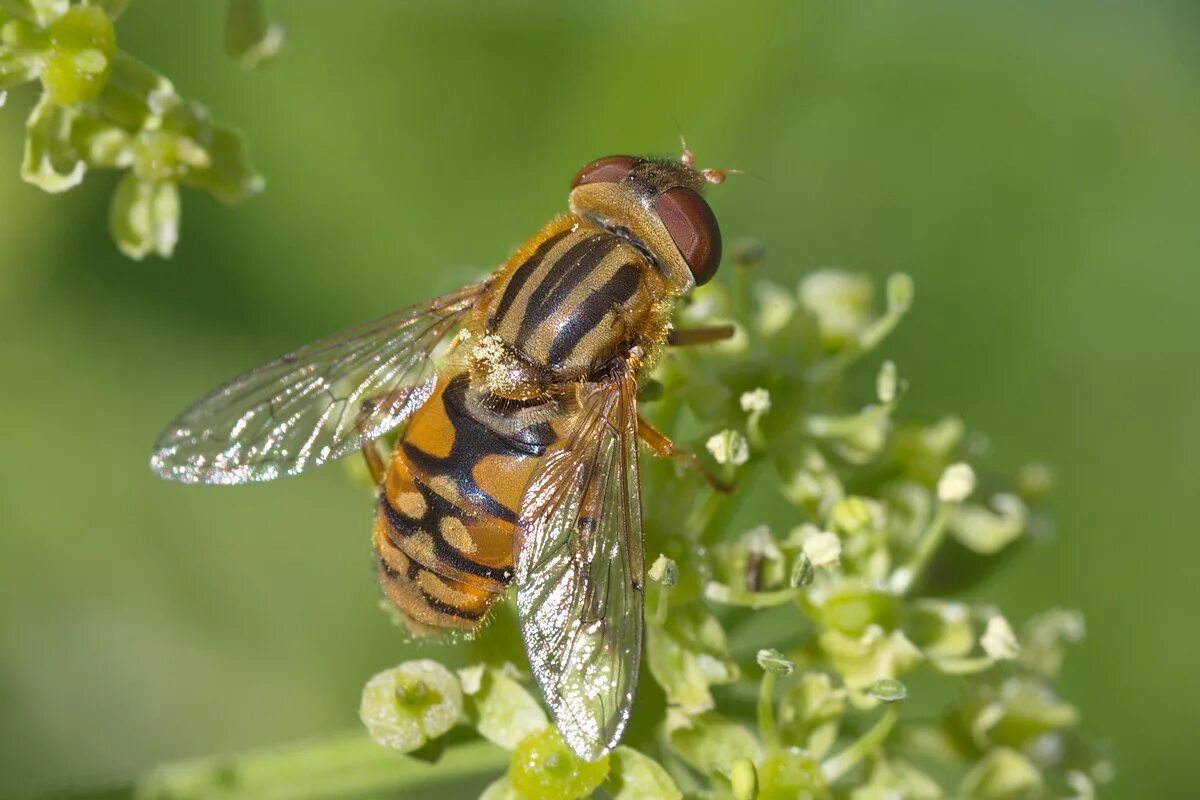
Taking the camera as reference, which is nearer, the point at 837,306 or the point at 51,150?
the point at 51,150

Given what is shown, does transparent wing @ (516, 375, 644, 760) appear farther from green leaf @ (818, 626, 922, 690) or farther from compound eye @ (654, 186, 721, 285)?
green leaf @ (818, 626, 922, 690)

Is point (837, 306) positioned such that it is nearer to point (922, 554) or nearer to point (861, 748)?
point (922, 554)

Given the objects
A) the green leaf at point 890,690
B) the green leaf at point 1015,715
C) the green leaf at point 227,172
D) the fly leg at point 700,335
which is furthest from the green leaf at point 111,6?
the green leaf at point 1015,715

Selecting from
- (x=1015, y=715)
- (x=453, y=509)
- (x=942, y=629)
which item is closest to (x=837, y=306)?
(x=942, y=629)

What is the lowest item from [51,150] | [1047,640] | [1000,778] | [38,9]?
[1000,778]

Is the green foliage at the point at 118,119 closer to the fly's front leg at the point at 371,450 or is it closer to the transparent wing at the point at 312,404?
the transparent wing at the point at 312,404

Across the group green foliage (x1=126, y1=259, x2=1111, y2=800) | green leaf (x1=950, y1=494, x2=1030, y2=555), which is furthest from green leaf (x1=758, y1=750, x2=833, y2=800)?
green leaf (x1=950, y1=494, x2=1030, y2=555)

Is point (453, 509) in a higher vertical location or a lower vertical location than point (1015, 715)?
higher
